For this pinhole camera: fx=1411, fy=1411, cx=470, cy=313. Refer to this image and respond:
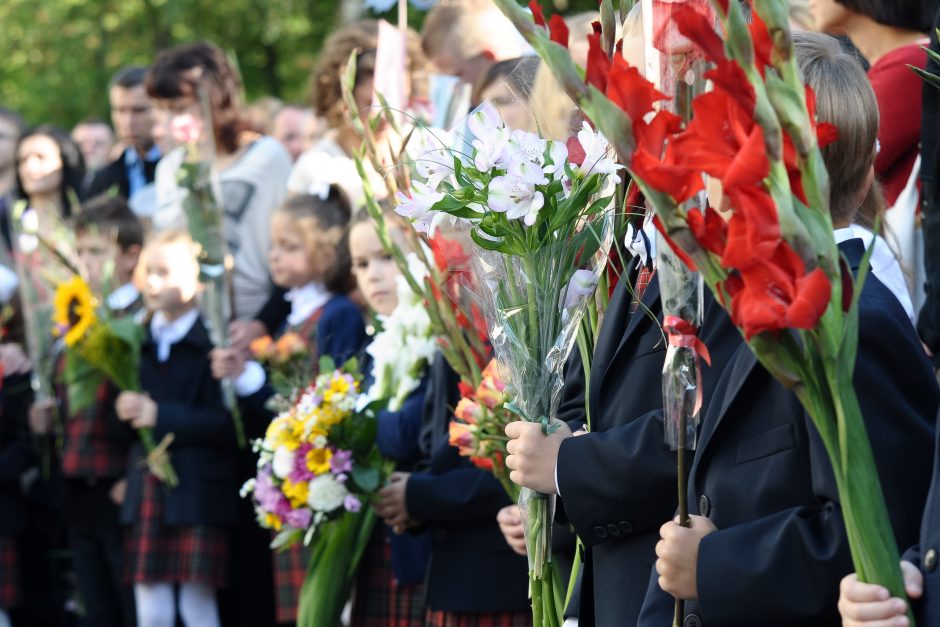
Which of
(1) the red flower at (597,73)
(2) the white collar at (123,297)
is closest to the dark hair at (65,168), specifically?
(2) the white collar at (123,297)

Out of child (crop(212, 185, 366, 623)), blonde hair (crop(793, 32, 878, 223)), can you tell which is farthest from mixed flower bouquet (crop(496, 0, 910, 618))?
child (crop(212, 185, 366, 623))

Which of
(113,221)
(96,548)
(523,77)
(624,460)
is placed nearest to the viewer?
(624,460)

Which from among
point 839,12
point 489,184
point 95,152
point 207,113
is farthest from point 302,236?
point 95,152

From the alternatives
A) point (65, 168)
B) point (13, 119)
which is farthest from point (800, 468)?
point (13, 119)

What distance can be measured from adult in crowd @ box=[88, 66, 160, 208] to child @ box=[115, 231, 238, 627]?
249 cm

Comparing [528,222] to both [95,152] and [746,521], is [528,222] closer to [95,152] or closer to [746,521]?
[746,521]

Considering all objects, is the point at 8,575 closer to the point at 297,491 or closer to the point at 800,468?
the point at 297,491

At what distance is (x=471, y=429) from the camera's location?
363 centimetres

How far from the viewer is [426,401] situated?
4648 millimetres

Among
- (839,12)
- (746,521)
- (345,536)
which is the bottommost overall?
(345,536)

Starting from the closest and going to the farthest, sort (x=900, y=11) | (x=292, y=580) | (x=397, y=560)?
(x=900, y=11) < (x=397, y=560) < (x=292, y=580)

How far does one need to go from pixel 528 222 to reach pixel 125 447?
4706 millimetres

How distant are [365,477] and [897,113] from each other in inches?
77.5

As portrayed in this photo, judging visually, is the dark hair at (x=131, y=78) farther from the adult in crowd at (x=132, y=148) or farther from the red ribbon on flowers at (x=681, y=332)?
the red ribbon on flowers at (x=681, y=332)
